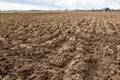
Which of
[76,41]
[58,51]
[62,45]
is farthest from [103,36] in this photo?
[58,51]

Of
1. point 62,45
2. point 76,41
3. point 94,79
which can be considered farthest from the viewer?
point 76,41

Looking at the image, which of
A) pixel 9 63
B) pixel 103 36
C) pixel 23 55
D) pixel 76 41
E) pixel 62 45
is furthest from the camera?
pixel 103 36

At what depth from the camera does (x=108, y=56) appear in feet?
41.7

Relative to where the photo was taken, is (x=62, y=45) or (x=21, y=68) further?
(x=62, y=45)

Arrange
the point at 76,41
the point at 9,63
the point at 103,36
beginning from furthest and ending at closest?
1. the point at 103,36
2. the point at 76,41
3. the point at 9,63

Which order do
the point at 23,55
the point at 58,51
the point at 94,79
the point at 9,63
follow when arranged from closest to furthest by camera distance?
the point at 94,79 → the point at 9,63 → the point at 23,55 → the point at 58,51

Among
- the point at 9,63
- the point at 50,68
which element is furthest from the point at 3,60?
the point at 50,68

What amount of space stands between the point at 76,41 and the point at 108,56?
3.20m

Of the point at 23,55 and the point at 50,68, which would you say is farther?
the point at 23,55

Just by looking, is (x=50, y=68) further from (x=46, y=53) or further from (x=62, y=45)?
(x=62, y=45)

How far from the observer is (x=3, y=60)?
37.1 ft

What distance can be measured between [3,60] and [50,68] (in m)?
2.02

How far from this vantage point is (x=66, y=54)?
492 inches

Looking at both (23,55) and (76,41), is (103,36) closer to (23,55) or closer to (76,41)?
(76,41)
